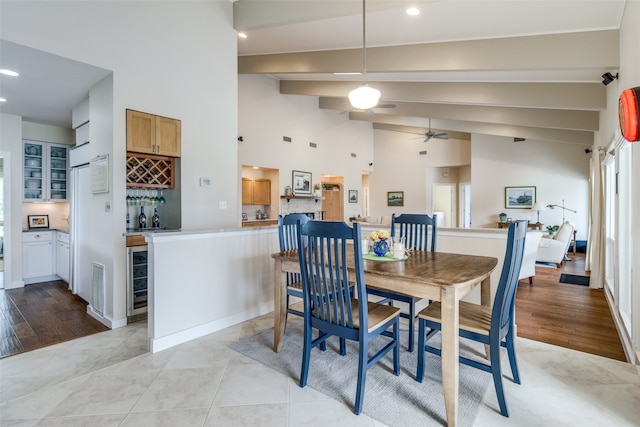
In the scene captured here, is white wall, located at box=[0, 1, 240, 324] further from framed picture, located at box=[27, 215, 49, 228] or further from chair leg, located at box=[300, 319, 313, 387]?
framed picture, located at box=[27, 215, 49, 228]

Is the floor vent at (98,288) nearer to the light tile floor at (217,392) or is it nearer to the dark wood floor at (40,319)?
the dark wood floor at (40,319)

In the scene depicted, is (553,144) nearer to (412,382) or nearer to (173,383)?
(412,382)

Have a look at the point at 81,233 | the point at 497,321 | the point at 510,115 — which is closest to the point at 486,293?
the point at 497,321

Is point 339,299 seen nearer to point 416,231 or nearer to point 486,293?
point 486,293

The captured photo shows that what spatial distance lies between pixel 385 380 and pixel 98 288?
3.23 meters

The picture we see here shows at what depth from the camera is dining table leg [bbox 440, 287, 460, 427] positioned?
1.74 m

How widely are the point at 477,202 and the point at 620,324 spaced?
6.84m

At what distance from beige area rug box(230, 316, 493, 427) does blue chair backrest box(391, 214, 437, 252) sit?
844 mm

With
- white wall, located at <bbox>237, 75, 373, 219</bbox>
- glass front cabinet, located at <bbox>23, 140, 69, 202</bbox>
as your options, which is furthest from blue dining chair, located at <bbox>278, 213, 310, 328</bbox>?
glass front cabinet, located at <bbox>23, 140, 69, 202</bbox>

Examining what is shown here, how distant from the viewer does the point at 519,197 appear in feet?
29.9

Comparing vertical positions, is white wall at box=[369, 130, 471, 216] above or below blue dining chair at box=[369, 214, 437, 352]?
above

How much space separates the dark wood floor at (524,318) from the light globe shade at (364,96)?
268 cm

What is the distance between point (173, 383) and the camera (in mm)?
2219

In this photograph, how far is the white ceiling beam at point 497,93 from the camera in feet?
15.2
